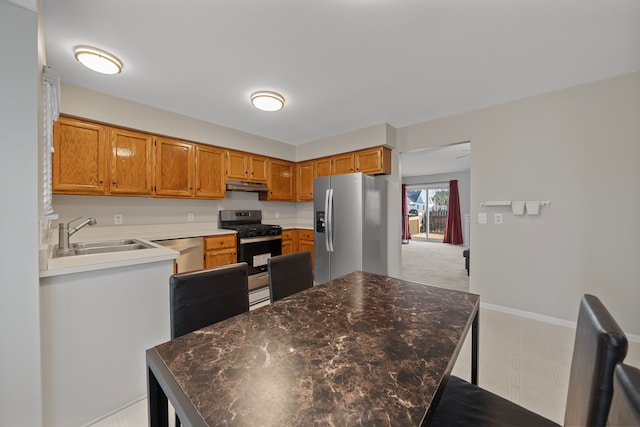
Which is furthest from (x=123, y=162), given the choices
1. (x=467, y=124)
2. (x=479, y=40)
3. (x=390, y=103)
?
(x=467, y=124)

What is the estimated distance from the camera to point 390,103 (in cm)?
293

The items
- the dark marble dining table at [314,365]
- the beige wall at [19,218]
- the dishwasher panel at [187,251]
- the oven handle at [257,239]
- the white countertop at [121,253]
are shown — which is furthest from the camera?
the oven handle at [257,239]

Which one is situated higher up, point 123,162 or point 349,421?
point 123,162

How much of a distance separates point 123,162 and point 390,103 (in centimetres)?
319

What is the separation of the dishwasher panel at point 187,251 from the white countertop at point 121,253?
0.24 feet

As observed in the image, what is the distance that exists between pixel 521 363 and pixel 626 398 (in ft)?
6.92

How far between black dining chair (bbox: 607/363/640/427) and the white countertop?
2.05 m

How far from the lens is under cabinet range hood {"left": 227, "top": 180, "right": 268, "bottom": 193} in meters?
3.81

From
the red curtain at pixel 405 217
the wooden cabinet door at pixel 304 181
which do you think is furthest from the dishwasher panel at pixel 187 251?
the red curtain at pixel 405 217

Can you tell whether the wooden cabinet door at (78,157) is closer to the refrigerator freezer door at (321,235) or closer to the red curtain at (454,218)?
the refrigerator freezer door at (321,235)

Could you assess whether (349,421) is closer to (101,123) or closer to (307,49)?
(307,49)

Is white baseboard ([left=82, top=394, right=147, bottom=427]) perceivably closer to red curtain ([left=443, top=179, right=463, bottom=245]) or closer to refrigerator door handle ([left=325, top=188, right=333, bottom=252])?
refrigerator door handle ([left=325, top=188, right=333, bottom=252])

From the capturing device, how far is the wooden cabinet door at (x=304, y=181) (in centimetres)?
461

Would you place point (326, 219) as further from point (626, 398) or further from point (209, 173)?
point (626, 398)
